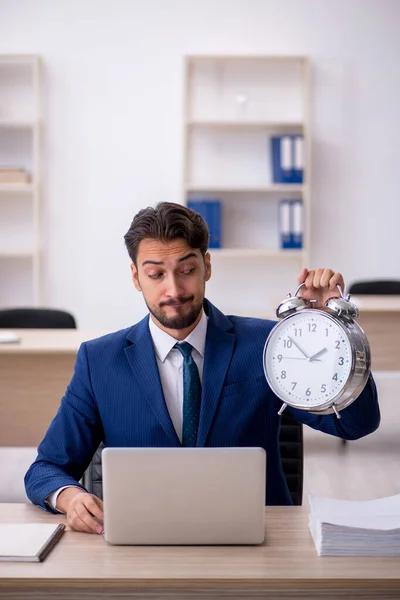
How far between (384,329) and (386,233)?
1970mm

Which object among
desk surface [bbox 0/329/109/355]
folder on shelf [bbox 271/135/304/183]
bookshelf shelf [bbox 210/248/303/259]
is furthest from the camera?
bookshelf shelf [bbox 210/248/303/259]

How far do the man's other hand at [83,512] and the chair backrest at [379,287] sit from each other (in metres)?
3.81

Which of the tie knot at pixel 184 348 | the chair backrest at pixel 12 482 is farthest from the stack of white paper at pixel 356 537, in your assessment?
the chair backrest at pixel 12 482

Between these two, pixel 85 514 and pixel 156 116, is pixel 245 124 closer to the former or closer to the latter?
pixel 156 116

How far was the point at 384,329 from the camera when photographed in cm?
458

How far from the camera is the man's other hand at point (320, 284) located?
170 centimetres

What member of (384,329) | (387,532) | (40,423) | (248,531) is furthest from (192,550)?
(384,329)

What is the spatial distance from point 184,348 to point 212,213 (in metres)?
4.14

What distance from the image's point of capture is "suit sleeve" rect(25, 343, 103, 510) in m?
1.90

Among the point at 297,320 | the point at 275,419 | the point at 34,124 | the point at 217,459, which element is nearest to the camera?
the point at 217,459

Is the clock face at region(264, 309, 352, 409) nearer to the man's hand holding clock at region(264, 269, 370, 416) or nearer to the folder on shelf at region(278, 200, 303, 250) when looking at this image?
the man's hand holding clock at region(264, 269, 370, 416)

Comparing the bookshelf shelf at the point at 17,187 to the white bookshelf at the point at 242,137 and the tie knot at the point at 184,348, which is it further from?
the tie knot at the point at 184,348

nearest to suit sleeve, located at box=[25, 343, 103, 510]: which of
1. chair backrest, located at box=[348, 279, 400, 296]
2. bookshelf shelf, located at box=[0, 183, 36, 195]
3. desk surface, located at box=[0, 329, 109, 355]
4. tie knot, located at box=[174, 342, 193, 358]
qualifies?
tie knot, located at box=[174, 342, 193, 358]

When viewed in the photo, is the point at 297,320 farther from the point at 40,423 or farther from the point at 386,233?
the point at 386,233
